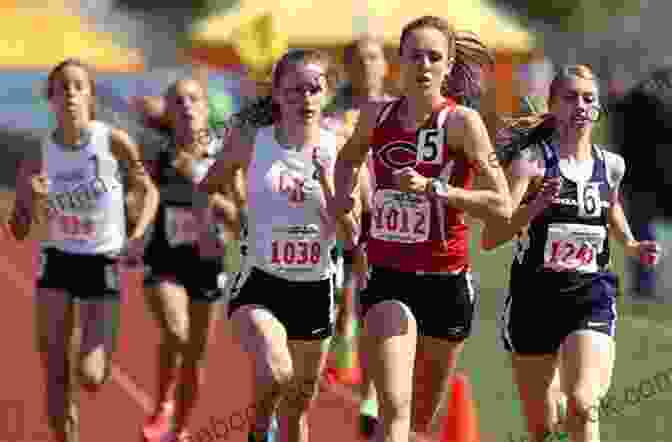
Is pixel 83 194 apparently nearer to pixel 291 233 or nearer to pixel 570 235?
pixel 291 233

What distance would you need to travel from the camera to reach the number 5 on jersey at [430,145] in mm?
5719

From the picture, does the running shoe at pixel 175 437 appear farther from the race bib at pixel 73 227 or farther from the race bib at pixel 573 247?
the race bib at pixel 573 247

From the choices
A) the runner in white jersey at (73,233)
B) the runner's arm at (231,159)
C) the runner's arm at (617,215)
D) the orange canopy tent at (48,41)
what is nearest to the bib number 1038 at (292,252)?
the runner's arm at (231,159)

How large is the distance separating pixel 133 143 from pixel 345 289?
7.55ft

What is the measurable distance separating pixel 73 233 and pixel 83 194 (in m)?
0.20

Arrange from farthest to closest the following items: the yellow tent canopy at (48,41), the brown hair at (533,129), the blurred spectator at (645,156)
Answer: the yellow tent canopy at (48,41) → the blurred spectator at (645,156) → the brown hair at (533,129)

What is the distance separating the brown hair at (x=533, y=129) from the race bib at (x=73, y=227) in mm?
2104

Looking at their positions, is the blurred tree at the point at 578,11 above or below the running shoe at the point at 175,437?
above

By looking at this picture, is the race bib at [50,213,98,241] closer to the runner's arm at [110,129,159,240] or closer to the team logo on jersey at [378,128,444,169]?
the runner's arm at [110,129,159,240]

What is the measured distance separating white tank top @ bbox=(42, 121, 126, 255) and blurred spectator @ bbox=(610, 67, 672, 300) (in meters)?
8.87

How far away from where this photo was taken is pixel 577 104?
625 centimetres

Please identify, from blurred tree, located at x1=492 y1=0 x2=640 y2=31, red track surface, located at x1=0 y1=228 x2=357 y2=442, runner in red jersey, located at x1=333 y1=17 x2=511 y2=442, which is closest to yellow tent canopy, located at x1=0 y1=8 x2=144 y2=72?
red track surface, located at x1=0 y1=228 x2=357 y2=442

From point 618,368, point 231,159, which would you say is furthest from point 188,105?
point 618,368

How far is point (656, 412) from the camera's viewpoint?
30.3ft
